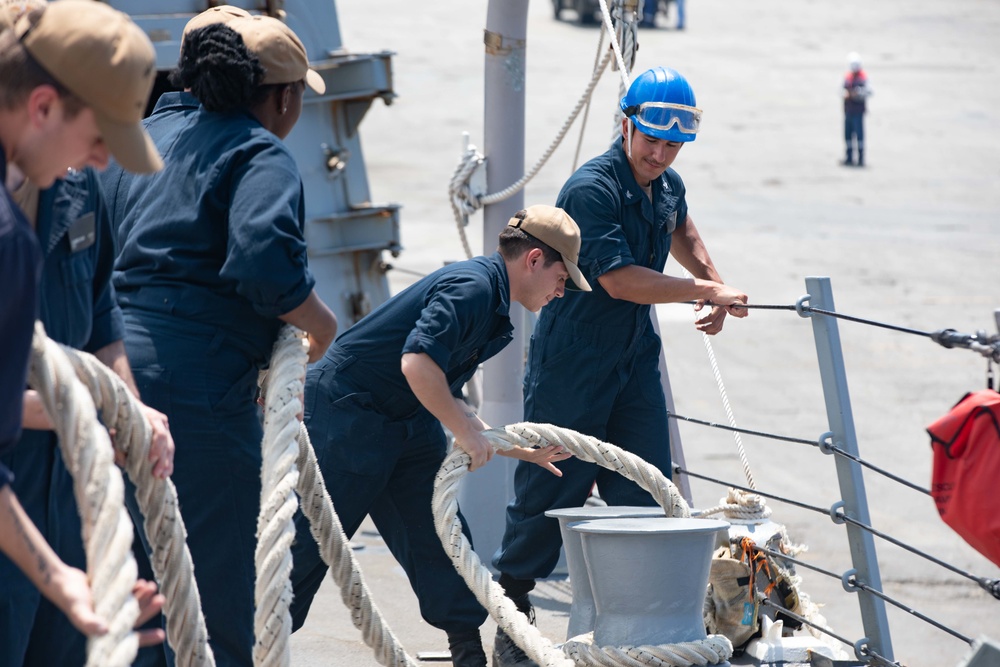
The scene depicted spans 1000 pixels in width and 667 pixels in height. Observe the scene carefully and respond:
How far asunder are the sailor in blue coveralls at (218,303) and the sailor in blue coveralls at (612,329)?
4.62 ft

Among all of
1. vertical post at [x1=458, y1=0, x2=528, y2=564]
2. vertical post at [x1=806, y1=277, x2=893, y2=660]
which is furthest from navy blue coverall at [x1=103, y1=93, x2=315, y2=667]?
vertical post at [x1=458, y1=0, x2=528, y2=564]

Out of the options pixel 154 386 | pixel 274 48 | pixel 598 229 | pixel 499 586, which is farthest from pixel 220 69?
pixel 598 229

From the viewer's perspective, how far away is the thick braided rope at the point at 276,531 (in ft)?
9.25

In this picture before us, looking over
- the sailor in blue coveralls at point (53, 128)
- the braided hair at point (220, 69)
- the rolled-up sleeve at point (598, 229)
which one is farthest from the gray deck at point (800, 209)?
the sailor in blue coveralls at point (53, 128)

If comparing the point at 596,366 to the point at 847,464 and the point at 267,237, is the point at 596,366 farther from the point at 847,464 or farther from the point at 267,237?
the point at 267,237

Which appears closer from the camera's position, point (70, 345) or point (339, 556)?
point (70, 345)

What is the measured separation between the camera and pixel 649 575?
3.57 metres

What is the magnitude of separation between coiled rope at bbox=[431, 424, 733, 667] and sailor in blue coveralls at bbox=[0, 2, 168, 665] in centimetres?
156

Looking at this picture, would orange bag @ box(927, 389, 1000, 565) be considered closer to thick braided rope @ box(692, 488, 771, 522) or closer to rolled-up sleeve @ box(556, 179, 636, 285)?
rolled-up sleeve @ box(556, 179, 636, 285)

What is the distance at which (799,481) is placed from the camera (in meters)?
10.3

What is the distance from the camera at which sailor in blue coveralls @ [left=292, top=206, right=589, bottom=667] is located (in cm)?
357

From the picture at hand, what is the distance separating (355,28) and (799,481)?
23.6 m

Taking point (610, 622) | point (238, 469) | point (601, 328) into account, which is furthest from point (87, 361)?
point (601, 328)

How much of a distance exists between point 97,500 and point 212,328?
1.10m
